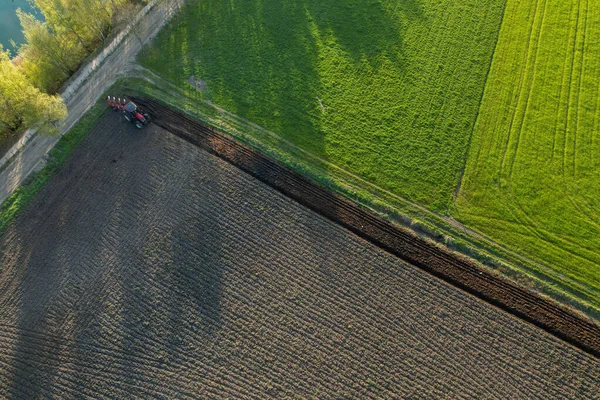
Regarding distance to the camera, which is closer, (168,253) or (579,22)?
(168,253)

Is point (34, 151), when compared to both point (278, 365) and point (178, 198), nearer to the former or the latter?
point (178, 198)

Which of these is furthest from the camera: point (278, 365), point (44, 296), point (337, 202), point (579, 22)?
point (579, 22)

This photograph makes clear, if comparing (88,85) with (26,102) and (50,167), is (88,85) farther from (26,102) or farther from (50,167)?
(50,167)

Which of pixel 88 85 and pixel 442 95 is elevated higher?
pixel 88 85

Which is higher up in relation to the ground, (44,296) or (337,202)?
(44,296)

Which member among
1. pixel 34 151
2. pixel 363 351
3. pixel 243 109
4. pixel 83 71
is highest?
pixel 83 71

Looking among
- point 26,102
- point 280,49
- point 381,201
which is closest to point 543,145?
point 381,201

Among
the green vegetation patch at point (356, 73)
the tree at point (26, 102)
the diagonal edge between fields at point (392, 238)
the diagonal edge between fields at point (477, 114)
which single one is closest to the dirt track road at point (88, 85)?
the green vegetation patch at point (356, 73)

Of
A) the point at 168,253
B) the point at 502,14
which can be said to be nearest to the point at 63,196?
the point at 168,253
